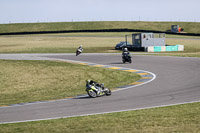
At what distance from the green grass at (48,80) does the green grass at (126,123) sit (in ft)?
21.4

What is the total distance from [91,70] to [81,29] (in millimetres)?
78663

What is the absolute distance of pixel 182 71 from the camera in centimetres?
2953

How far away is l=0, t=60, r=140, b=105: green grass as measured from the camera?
72.3ft

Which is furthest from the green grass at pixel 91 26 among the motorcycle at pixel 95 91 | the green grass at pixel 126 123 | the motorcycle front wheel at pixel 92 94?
the green grass at pixel 126 123

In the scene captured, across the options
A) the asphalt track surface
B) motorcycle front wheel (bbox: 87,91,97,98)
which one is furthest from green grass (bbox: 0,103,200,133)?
motorcycle front wheel (bbox: 87,91,97,98)

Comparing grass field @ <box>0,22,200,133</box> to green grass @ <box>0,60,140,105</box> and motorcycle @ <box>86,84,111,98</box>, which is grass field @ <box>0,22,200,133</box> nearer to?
green grass @ <box>0,60,140,105</box>

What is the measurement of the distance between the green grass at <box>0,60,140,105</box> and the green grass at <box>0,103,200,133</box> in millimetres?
6517

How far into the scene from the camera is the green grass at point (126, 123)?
11.9m

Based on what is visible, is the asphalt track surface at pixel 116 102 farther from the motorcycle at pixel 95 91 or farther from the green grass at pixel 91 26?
the green grass at pixel 91 26

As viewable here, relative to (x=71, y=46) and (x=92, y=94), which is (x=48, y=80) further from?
(x=71, y=46)

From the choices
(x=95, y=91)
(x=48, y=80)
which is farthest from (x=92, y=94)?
(x=48, y=80)

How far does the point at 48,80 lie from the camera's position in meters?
26.9

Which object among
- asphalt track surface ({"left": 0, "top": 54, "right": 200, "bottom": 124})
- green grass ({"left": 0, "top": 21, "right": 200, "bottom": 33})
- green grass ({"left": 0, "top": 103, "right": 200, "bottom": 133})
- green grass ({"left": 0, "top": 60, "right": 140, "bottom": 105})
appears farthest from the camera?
green grass ({"left": 0, "top": 21, "right": 200, "bottom": 33})

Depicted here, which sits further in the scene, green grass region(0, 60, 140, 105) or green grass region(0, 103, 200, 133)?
green grass region(0, 60, 140, 105)
